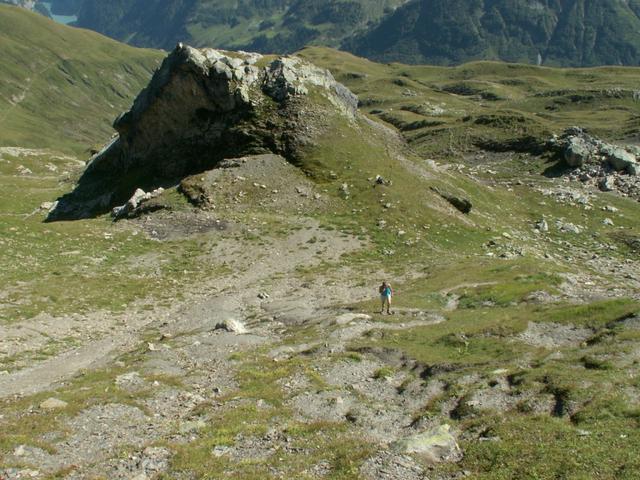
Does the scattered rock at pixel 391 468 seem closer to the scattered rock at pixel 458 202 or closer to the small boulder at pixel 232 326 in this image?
the small boulder at pixel 232 326

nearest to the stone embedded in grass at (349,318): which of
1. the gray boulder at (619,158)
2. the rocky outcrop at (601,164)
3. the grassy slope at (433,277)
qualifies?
the grassy slope at (433,277)

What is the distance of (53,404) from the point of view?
2095 centimetres

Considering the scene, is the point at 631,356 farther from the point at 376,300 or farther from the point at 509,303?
the point at 376,300

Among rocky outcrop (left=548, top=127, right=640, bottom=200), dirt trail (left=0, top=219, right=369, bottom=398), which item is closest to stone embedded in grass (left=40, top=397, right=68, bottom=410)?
dirt trail (left=0, top=219, right=369, bottom=398)

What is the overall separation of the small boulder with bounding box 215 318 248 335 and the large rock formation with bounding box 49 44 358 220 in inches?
1431

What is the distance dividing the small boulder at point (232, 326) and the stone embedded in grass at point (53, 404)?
12509mm

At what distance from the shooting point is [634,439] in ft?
52.4

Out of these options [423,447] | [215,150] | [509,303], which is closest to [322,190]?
[215,150]

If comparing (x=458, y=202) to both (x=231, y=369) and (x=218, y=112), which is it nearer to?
(x=218, y=112)

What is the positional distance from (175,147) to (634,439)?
2748 inches

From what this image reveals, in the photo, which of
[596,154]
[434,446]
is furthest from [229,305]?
[596,154]

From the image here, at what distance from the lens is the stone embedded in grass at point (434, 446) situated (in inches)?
672

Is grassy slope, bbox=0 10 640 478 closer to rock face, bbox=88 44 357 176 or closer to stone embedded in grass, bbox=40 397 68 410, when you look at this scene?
stone embedded in grass, bbox=40 397 68 410

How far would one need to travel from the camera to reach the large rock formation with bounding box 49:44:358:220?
69.5 metres
